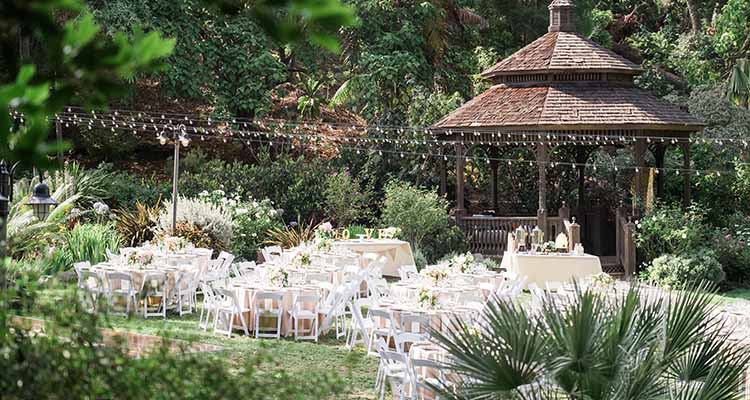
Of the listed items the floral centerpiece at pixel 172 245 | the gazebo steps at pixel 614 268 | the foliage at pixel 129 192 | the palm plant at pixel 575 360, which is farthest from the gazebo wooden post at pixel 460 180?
the palm plant at pixel 575 360

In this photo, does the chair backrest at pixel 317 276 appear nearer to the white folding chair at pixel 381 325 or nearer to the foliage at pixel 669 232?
the white folding chair at pixel 381 325

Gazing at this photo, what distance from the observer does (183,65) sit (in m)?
28.9

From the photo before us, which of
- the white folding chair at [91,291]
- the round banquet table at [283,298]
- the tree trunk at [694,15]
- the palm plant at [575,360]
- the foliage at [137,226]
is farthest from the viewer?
A: the tree trunk at [694,15]

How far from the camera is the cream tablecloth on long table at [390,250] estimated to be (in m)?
20.5

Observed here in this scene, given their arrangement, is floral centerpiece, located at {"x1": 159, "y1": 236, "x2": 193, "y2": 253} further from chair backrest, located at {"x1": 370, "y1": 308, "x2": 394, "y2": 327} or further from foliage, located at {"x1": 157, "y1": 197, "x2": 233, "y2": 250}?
chair backrest, located at {"x1": 370, "y1": 308, "x2": 394, "y2": 327}

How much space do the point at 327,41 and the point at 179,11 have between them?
28022 millimetres

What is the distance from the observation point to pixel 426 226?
2217cm

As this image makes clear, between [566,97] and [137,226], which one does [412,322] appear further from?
[566,97]

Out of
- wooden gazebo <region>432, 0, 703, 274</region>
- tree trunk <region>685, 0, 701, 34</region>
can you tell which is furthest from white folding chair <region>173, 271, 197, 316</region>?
tree trunk <region>685, 0, 701, 34</region>

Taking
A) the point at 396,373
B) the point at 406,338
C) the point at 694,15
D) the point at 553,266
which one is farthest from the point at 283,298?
the point at 694,15

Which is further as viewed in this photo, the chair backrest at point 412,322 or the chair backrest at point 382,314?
the chair backrest at point 412,322

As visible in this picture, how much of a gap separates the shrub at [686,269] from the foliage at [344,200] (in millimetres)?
7291

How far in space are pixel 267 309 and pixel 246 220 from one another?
8.13 metres

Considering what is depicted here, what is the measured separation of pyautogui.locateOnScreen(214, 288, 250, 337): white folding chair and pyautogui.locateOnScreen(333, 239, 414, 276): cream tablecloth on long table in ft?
18.9
